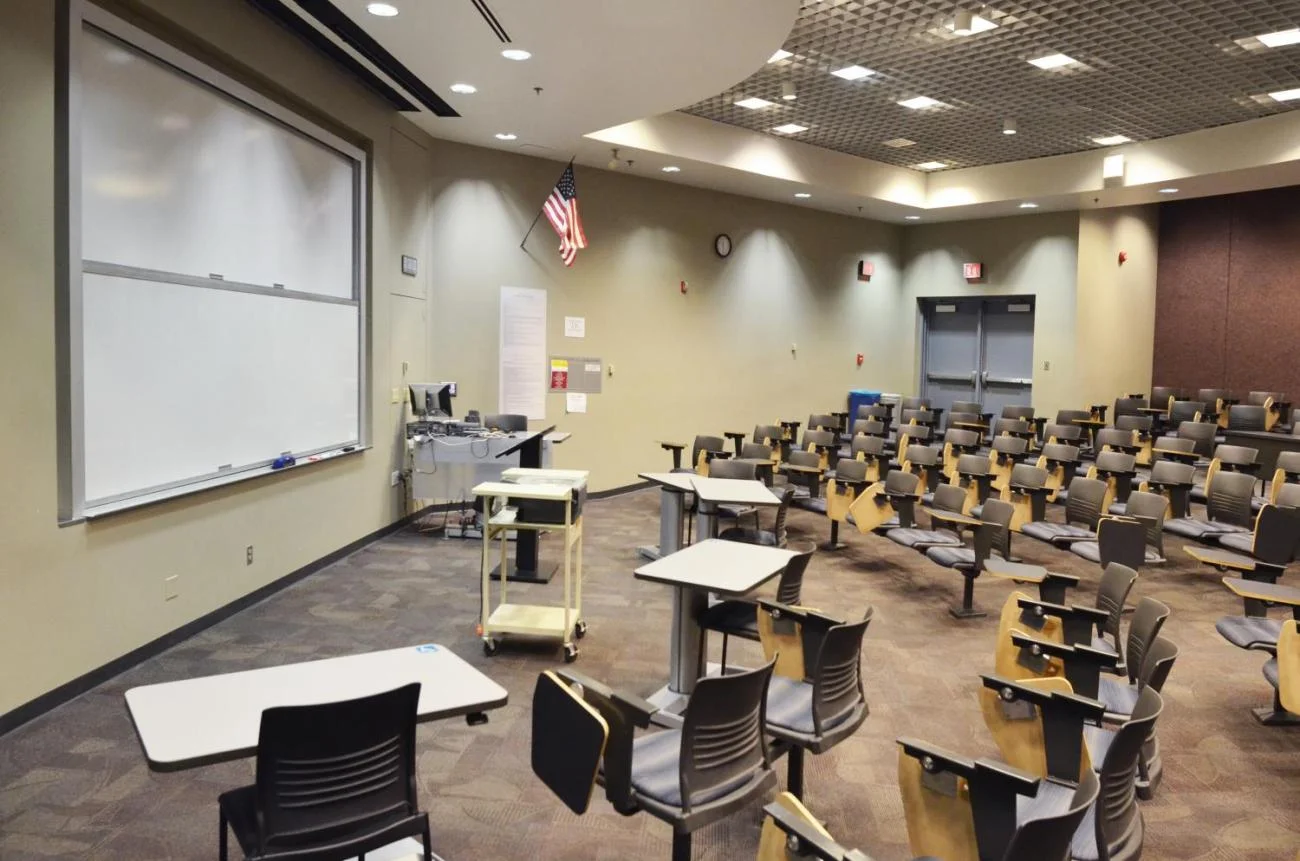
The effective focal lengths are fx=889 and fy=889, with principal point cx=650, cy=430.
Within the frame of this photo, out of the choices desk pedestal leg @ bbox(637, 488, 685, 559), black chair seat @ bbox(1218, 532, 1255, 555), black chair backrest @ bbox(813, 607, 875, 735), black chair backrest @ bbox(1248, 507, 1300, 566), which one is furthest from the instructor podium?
black chair seat @ bbox(1218, 532, 1255, 555)

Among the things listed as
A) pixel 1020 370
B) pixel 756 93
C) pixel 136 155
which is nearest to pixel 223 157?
pixel 136 155

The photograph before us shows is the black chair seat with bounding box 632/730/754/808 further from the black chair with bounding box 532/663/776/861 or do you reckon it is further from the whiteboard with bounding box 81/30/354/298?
the whiteboard with bounding box 81/30/354/298

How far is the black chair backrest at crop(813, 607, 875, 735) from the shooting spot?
2980mm

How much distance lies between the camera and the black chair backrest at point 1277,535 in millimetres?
5441

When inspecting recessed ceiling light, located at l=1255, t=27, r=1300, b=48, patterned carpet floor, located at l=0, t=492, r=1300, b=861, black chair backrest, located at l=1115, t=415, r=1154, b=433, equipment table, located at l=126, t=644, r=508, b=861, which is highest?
recessed ceiling light, located at l=1255, t=27, r=1300, b=48

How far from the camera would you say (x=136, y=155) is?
462 centimetres

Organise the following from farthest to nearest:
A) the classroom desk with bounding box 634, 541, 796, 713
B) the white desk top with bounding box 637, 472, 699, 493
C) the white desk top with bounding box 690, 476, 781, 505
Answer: the white desk top with bounding box 637, 472, 699, 493 → the white desk top with bounding box 690, 476, 781, 505 → the classroom desk with bounding box 634, 541, 796, 713

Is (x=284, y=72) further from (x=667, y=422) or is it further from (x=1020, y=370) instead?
(x=1020, y=370)

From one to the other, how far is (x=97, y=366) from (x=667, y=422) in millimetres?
7289

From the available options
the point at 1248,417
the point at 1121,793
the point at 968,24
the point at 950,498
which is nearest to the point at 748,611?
the point at 1121,793

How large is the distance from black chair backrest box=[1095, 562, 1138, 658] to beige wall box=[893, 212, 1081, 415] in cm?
916

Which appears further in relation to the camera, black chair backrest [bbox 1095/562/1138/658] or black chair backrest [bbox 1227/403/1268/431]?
black chair backrest [bbox 1227/403/1268/431]

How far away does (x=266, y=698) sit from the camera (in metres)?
2.44

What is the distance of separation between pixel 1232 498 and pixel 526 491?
5.51 meters
